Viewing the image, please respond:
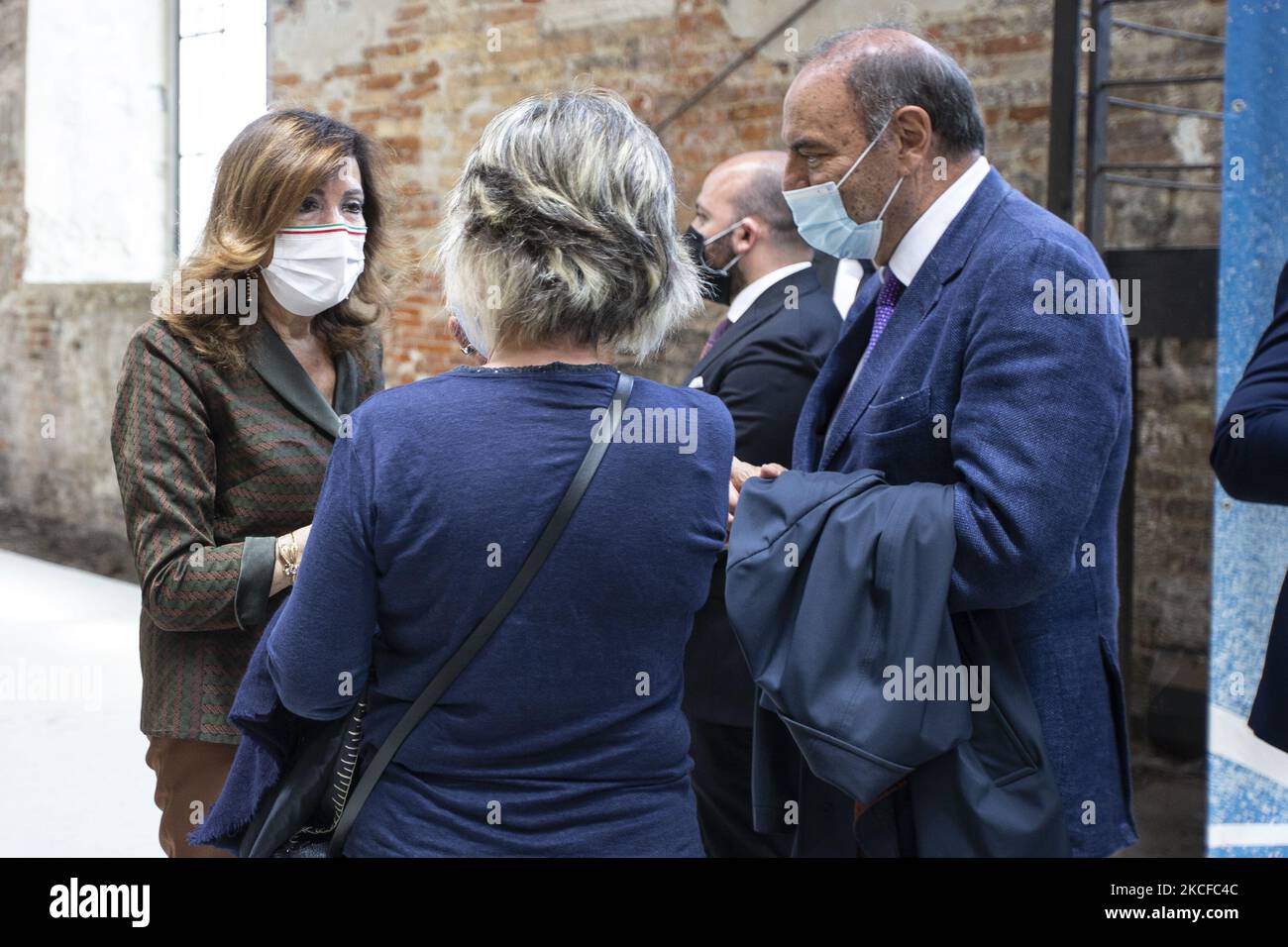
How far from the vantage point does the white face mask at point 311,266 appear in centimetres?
212

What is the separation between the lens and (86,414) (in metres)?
8.13

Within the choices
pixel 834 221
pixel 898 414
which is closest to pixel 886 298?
pixel 834 221

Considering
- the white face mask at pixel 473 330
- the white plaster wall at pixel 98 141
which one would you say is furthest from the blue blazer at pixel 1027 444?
the white plaster wall at pixel 98 141

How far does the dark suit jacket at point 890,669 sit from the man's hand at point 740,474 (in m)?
0.11

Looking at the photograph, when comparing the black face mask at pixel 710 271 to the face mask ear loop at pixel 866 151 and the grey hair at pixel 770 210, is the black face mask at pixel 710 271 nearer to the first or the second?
the grey hair at pixel 770 210

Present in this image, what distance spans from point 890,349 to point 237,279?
108 cm

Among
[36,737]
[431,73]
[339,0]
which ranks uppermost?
[339,0]

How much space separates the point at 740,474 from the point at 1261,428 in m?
0.74

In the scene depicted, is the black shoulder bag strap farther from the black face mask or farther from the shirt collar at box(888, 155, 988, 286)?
the black face mask

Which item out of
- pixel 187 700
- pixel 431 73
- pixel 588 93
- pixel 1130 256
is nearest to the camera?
pixel 588 93

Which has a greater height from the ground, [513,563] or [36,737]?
[513,563]

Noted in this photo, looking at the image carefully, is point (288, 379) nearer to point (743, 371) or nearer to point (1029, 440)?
point (743, 371)
